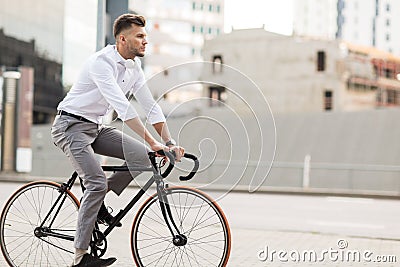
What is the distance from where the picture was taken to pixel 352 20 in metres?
93.4

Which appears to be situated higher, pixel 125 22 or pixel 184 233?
pixel 125 22

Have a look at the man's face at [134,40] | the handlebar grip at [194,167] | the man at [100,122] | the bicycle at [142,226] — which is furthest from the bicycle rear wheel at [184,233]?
the man's face at [134,40]

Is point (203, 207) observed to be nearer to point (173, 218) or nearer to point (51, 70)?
point (173, 218)

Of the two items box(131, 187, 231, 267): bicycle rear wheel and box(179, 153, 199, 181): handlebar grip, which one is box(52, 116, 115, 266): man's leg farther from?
box(179, 153, 199, 181): handlebar grip

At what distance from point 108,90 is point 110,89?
0.04 ft

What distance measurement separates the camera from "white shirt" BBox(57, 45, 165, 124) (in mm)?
4059

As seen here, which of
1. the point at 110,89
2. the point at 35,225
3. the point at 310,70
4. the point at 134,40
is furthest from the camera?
the point at 310,70

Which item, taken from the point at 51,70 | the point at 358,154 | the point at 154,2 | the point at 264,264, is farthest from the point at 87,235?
the point at 154,2

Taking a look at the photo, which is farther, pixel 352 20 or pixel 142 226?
pixel 352 20

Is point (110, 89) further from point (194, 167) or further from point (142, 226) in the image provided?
point (142, 226)

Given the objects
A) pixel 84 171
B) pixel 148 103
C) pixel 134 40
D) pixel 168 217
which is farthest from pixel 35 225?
pixel 134 40

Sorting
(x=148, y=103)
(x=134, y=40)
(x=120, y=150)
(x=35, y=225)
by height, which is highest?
(x=134, y=40)

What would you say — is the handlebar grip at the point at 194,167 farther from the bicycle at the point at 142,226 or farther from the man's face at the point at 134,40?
the man's face at the point at 134,40

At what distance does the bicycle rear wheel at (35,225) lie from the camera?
456cm
